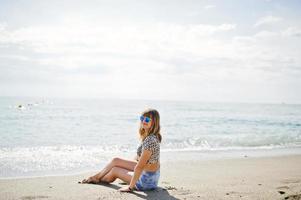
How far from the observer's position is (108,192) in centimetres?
562

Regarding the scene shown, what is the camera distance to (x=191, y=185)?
6.44 metres


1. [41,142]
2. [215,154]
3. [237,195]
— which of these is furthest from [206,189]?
[41,142]

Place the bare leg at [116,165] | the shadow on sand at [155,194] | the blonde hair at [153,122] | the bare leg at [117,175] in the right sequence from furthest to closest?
the bare leg at [116,165] < the bare leg at [117,175] < the blonde hair at [153,122] < the shadow on sand at [155,194]

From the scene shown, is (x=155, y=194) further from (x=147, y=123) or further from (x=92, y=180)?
(x=92, y=180)

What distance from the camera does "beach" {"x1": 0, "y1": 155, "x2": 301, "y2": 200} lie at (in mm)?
5473

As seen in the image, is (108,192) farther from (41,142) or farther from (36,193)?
(41,142)

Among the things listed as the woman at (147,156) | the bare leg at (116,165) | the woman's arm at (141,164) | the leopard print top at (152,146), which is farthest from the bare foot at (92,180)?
the leopard print top at (152,146)

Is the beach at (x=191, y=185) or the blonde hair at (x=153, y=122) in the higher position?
the blonde hair at (x=153, y=122)

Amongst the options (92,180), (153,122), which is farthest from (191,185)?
(92,180)

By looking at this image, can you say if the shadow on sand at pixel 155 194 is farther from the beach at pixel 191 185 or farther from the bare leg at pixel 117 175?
the bare leg at pixel 117 175

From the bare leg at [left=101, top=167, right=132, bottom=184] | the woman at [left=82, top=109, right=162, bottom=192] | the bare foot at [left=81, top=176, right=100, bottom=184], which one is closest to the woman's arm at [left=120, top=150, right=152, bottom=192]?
the woman at [left=82, top=109, right=162, bottom=192]

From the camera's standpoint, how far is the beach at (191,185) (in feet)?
18.0

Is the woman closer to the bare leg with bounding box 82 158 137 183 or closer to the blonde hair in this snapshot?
the blonde hair

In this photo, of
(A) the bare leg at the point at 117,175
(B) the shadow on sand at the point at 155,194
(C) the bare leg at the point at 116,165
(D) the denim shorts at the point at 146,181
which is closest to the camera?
(B) the shadow on sand at the point at 155,194
